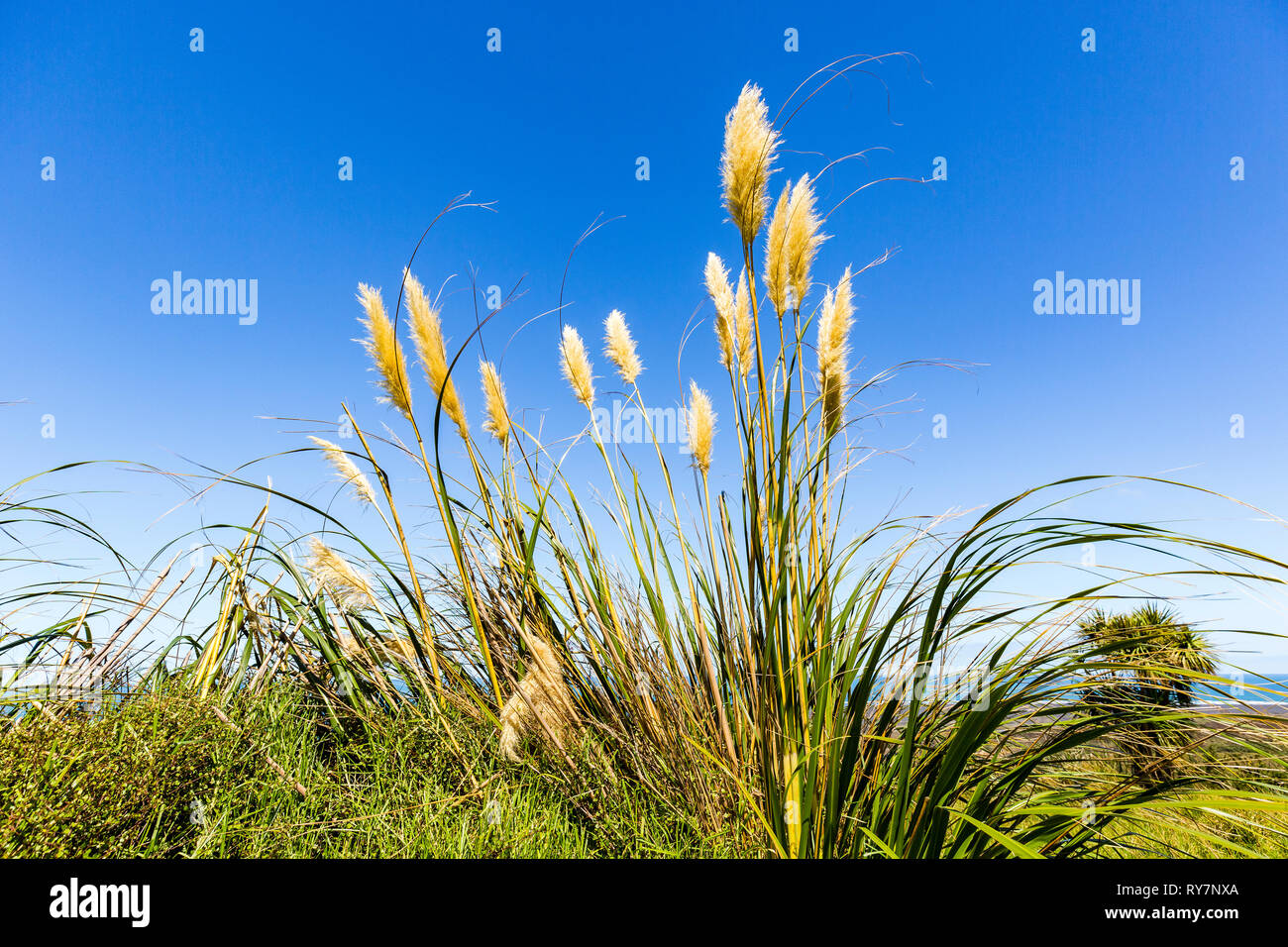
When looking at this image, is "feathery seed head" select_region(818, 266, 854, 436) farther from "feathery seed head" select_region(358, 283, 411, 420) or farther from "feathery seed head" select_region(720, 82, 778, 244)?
"feathery seed head" select_region(358, 283, 411, 420)

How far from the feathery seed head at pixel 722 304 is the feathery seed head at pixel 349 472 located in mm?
1435

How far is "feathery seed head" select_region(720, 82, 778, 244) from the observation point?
75.6 inches

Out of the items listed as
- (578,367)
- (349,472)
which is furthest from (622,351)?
(349,472)

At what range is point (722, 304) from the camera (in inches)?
90.8

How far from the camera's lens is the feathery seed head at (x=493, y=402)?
2.44m

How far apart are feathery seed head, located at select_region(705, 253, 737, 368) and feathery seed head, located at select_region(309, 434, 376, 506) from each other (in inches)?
56.5

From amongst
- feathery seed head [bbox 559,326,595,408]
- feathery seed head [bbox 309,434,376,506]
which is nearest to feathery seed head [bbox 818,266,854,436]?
feathery seed head [bbox 559,326,595,408]

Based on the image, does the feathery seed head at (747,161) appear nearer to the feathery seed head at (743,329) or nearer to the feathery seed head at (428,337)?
the feathery seed head at (743,329)

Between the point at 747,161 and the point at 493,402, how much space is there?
131cm

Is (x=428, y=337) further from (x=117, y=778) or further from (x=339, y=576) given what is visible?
(x=117, y=778)
